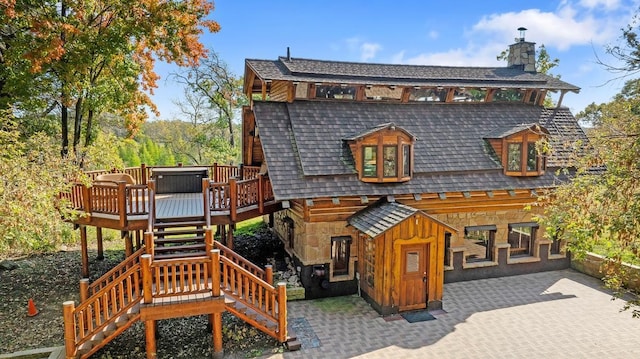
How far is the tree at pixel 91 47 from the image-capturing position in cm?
1267

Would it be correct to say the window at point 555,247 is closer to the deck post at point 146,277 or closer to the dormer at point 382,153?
the dormer at point 382,153

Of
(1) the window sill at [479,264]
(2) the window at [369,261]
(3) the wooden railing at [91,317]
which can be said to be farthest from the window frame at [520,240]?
(3) the wooden railing at [91,317]

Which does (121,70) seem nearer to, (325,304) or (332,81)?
(332,81)

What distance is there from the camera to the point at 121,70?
15.6 metres

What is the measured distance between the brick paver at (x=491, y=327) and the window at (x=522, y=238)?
5.46 ft

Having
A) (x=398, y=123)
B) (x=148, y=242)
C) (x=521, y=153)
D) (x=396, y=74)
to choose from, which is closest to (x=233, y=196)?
(x=148, y=242)

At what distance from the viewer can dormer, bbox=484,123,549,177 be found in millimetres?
12602

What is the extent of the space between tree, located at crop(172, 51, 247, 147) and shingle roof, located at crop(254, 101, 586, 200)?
60.5 ft

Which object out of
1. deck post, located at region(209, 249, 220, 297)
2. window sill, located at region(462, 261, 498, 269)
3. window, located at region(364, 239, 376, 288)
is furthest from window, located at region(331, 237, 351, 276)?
deck post, located at region(209, 249, 220, 297)

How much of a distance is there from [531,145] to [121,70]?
1594cm

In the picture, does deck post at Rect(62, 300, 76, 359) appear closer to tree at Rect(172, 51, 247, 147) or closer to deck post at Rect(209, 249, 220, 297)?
deck post at Rect(209, 249, 220, 297)

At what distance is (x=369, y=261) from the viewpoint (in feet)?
35.3


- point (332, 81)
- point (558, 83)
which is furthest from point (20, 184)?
point (558, 83)

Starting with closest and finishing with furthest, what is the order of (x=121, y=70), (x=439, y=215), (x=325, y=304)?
(x=325, y=304) → (x=439, y=215) → (x=121, y=70)
